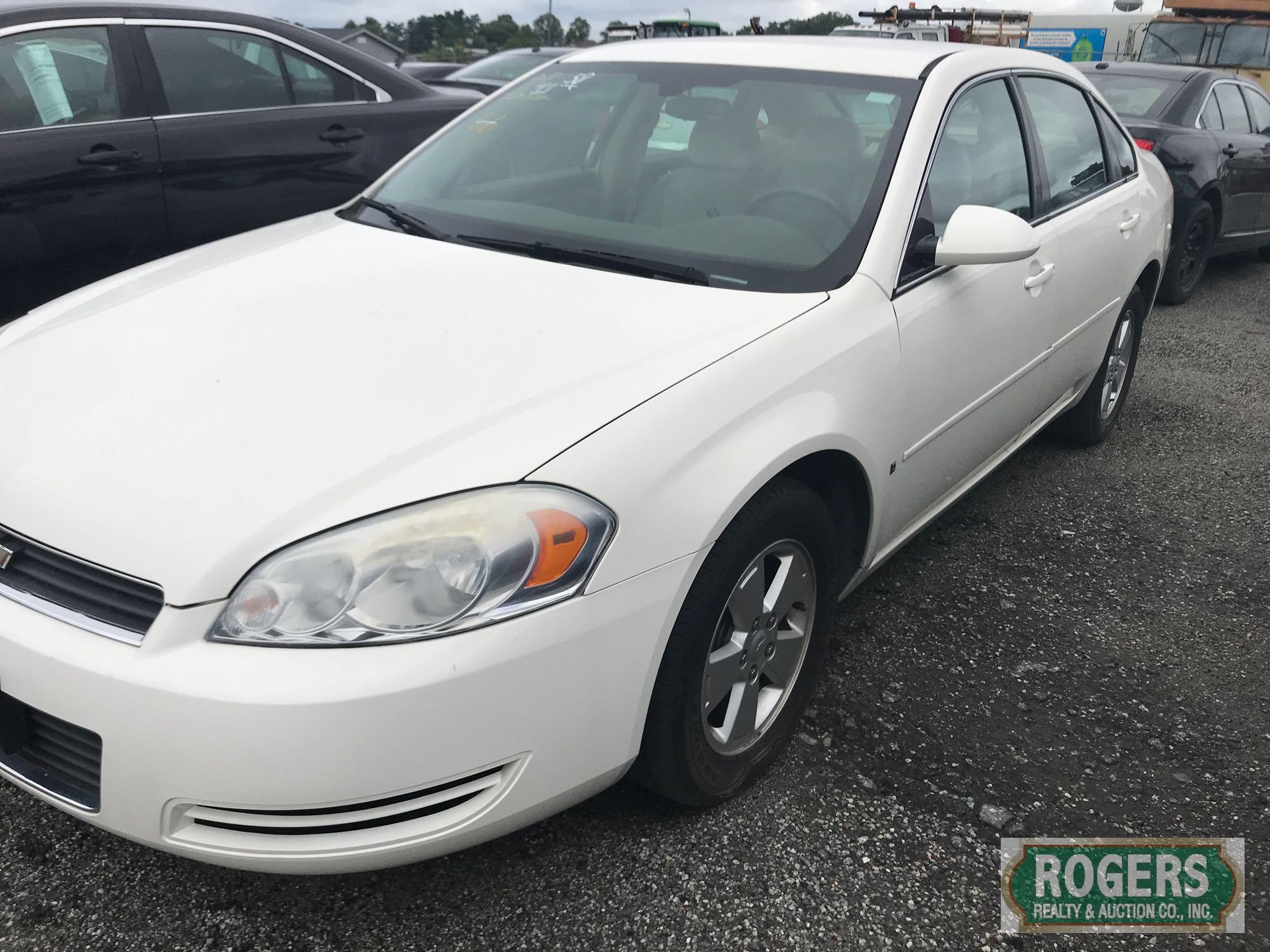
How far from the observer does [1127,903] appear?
206 cm

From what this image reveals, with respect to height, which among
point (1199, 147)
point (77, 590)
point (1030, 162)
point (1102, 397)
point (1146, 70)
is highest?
point (1146, 70)

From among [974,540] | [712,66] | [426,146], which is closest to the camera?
[712,66]

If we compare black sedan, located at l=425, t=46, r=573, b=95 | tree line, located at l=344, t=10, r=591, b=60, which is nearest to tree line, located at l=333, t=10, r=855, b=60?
tree line, located at l=344, t=10, r=591, b=60

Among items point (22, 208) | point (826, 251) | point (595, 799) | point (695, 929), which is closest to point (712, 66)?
point (826, 251)

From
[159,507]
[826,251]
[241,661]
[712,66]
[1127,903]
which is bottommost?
[1127,903]

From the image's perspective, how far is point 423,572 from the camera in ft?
5.36

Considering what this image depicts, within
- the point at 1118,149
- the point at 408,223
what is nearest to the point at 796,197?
the point at 408,223

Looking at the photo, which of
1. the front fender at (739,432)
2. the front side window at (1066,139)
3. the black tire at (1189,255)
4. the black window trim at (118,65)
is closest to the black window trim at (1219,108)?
→ the black tire at (1189,255)

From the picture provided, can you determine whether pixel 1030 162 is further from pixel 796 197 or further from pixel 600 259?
pixel 600 259

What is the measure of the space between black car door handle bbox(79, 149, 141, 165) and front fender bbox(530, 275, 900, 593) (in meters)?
3.02

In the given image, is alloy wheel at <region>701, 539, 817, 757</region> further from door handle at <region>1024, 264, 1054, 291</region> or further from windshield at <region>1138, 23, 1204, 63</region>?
windshield at <region>1138, 23, 1204, 63</region>

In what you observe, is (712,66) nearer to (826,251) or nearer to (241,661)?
(826,251)

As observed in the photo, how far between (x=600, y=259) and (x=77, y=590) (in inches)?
52.3

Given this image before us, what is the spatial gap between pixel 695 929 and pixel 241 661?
0.95m
